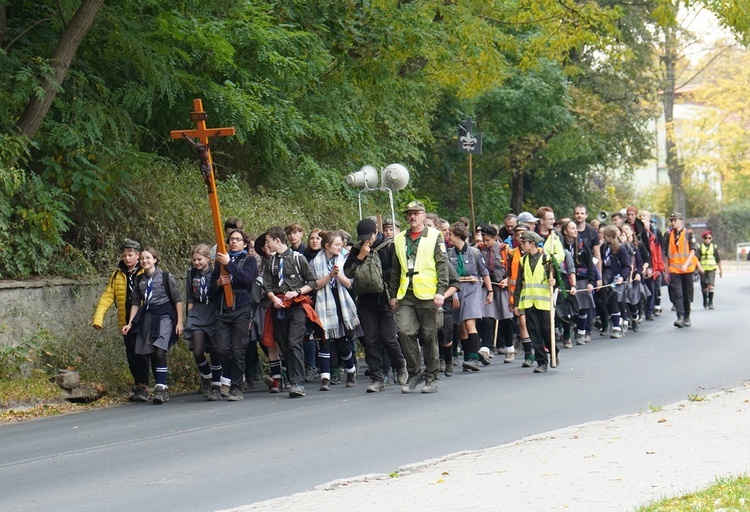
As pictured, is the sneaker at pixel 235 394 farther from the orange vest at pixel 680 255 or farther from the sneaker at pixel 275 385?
the orange vest at pixel 680 255

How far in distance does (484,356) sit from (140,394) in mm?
5141

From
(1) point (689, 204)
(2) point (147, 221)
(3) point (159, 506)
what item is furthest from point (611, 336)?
(1) point (689, 204)

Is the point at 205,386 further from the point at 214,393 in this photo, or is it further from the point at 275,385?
the point at 275,385

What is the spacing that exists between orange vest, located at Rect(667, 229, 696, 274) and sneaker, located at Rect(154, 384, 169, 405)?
36.6 ft

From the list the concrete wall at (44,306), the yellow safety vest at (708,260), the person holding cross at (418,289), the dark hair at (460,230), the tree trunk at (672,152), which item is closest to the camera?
the person holding cross at (418,289)

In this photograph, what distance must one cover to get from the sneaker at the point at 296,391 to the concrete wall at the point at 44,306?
308cm

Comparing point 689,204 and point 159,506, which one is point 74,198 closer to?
point 159,506

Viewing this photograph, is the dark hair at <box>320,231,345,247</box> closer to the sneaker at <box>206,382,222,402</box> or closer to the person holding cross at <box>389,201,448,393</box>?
the person holding cross at <box>389,201,448,393</box>

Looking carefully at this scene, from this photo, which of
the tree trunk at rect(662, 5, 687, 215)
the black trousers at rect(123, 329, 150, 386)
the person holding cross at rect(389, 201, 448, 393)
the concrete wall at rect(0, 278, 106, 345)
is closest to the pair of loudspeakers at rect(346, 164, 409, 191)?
the concrete wall at rect(0, 278, 106, 345)

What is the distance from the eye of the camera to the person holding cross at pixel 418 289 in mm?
14023

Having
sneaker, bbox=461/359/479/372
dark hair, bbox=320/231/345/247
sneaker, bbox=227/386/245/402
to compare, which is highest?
dark hair, bbox=320/231/345/247

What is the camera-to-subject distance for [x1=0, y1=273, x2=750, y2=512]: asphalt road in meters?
8.90

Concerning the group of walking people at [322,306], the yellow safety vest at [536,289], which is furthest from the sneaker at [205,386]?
the yellow safety vest at [536,289]

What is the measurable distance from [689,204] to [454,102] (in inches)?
1486
